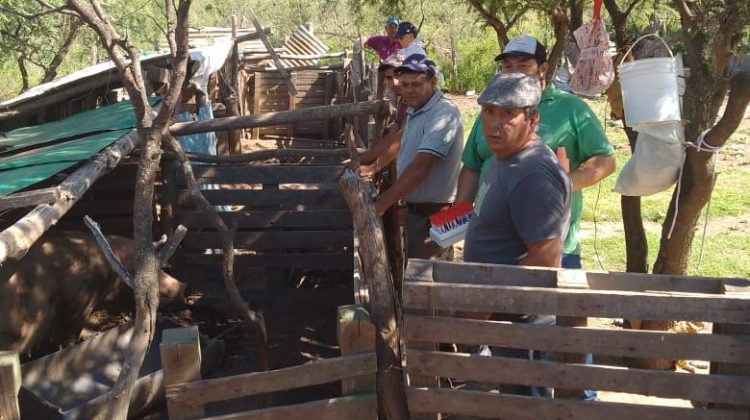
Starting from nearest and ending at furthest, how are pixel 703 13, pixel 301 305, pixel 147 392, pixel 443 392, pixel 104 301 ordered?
pixel 443 392, pixel 147 392, pixel 703 13, pixel 104 301, pixel 301 305

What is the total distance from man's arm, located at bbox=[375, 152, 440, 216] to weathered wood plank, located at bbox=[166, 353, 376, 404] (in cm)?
153

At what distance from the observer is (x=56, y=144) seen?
555cm

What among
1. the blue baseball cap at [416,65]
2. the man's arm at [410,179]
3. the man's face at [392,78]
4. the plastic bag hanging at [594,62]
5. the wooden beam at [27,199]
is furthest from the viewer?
the man's face at [392,78]

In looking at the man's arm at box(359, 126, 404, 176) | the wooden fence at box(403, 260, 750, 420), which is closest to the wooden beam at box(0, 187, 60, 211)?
the wooden fence at box(403, 260, 750, 420)

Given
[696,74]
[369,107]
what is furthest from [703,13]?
[369,107]

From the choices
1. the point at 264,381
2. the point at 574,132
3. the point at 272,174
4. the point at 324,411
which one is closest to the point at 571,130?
the point at 574,132

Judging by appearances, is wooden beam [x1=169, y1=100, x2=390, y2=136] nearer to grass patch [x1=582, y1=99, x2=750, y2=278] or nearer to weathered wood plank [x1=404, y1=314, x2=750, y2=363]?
grass patch [x1=582, y1=99, x2=750, y2=278]

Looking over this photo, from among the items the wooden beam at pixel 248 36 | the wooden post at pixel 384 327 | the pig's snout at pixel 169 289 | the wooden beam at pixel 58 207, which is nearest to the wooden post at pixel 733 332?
the wooden post at pixel 384 327

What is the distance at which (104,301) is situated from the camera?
600 centimetres

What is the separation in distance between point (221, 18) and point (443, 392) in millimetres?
40670

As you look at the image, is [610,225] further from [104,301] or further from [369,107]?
[104,301]

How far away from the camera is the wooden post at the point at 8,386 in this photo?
107 inches

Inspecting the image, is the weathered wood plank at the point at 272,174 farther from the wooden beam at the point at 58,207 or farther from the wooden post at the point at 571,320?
the wooden post at the point at 571,320

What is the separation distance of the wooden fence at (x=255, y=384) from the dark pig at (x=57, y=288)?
2489 mm
